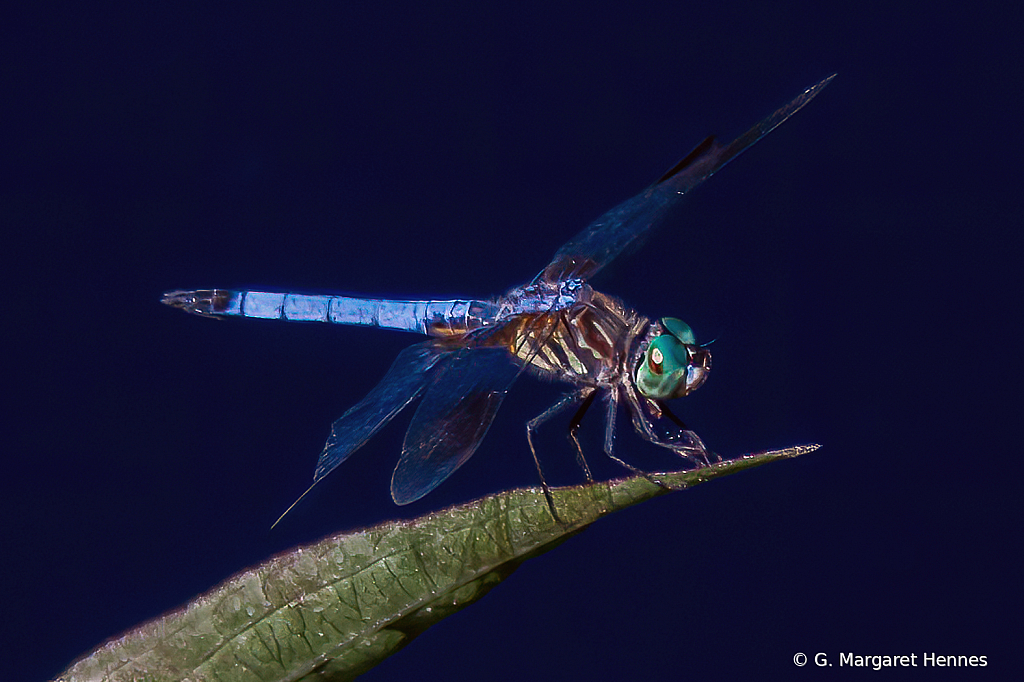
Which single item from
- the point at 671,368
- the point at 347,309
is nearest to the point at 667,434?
the point at 671,368

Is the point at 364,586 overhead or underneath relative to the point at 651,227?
underneath

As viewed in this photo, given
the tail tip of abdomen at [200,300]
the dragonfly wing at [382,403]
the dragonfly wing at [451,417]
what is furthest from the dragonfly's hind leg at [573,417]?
the tail tip of abdomen at [200,300]

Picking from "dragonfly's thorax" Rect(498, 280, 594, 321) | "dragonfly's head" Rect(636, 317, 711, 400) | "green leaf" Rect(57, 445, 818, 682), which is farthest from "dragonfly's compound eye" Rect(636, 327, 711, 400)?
"green leaf" Rect(57, 445, 818, 682)

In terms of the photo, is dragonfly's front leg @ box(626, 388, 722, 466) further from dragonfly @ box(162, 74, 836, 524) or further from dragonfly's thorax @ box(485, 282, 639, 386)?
dragonfly's thorax @ box(485, 282, 639, 386)

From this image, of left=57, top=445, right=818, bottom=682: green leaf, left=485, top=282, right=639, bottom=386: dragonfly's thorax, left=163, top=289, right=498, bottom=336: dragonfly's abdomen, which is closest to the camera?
left=57, top=445, right=818, bottom=682: green leaf

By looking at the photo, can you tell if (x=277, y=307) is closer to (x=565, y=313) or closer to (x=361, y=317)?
(x=361, y=317)

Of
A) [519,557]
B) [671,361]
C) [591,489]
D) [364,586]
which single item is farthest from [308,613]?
[671,361]

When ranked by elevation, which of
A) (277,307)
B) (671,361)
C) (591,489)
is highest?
(277,307)
